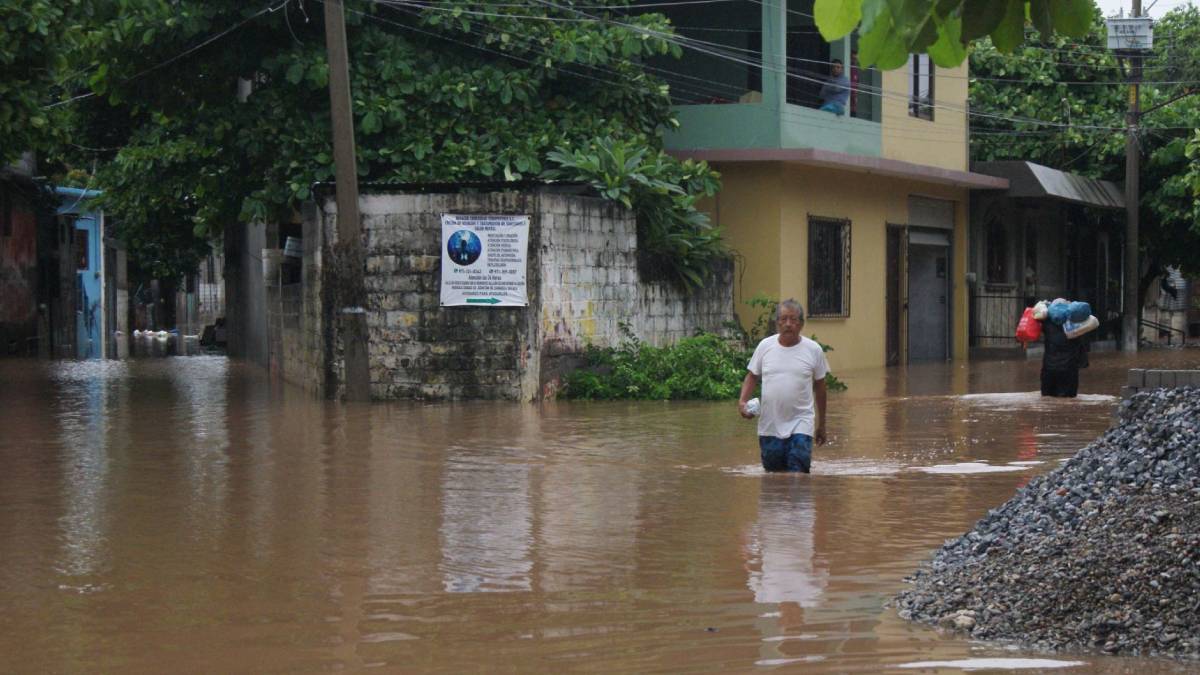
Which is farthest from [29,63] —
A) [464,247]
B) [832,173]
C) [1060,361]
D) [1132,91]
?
[1132,91]

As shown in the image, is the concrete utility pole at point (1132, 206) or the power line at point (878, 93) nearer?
the power line at point (878, 93)

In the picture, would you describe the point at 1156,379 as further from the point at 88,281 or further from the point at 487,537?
the point at 88,281

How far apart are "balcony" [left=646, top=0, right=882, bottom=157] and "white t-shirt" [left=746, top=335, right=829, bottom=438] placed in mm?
12512

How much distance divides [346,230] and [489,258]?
171 centimetres

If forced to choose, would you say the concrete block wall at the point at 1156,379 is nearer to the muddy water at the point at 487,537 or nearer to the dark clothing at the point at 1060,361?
the muddy water at the point at 487,537

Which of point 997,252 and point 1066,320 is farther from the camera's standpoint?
point 997,252

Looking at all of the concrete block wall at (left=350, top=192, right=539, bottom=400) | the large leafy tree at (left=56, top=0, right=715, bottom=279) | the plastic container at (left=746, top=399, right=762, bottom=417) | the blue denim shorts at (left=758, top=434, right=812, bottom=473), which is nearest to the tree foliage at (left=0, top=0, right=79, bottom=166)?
the large leafy tree at (left=56, top=0, right=715, bottom=279)

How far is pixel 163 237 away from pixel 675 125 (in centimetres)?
1561

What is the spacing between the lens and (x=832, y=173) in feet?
81.5

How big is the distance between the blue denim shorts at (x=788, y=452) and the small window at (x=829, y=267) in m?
13.3

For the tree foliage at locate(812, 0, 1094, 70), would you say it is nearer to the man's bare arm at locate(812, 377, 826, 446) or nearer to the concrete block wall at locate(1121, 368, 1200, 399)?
the man's bare arm at locate(812, 377, 826, 446)

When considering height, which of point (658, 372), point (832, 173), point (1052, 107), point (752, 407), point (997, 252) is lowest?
point (658, 372)

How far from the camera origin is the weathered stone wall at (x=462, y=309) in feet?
60.6

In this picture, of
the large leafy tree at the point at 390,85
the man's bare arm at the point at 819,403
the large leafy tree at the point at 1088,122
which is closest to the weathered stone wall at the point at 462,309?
the large leafy tree at the point at 390,85
